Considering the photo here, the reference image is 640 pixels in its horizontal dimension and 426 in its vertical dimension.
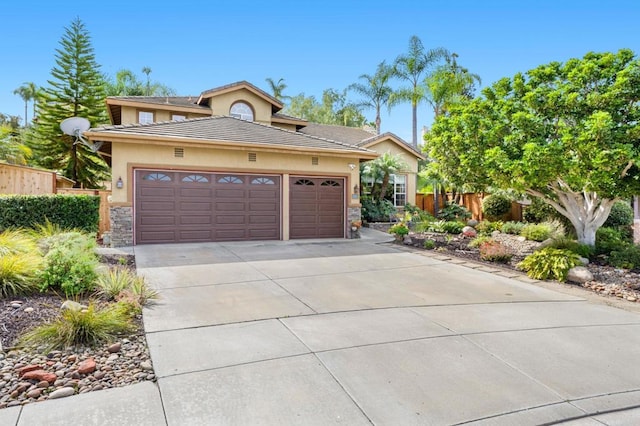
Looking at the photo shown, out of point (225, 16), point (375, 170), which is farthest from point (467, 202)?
point (225, 16)

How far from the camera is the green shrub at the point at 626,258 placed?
899cm

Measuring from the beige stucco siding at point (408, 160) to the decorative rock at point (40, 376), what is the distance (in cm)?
1859

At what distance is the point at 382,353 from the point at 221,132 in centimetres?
1039

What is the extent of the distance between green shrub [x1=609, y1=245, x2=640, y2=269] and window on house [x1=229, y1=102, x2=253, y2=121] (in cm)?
1581

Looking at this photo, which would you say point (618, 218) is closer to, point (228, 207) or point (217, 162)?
point (228, 207)

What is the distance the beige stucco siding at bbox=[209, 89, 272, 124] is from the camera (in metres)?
18.9

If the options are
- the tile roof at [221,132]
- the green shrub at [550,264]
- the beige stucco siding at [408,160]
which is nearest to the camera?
the green shrub at [550,264]

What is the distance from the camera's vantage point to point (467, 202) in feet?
70.1

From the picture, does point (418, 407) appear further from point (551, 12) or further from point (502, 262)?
point (551, 12)

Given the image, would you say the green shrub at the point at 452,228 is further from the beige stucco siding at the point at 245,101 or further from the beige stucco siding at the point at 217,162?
the beige stucco siding at the point at 245,101

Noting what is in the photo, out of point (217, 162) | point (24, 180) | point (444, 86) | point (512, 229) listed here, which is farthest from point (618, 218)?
point (24, 180)

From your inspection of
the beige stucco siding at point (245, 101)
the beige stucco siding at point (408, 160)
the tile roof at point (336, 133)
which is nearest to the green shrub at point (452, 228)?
the beige stucco siding at point (408, 160)

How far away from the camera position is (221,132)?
12.8 meters

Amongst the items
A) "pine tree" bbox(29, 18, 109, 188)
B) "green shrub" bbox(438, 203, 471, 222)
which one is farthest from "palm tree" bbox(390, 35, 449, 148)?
"pine tree" bbox(29, 18, 109, 188)
